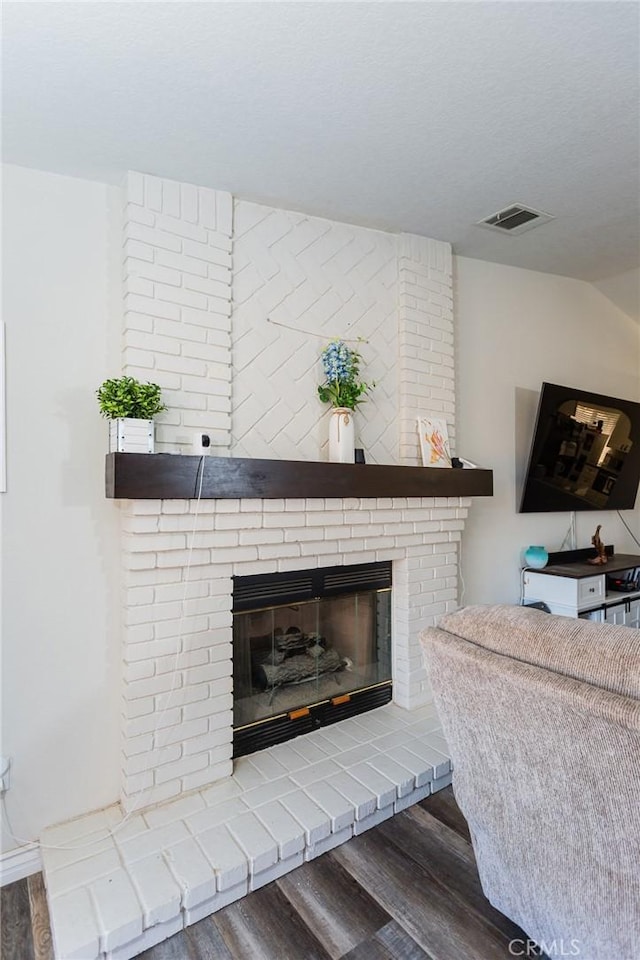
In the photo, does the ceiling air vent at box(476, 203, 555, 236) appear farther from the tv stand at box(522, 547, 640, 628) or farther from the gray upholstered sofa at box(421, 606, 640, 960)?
the gray upholstered sofa at box(421, 606, 640, 960)

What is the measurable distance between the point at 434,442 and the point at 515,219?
121 cm

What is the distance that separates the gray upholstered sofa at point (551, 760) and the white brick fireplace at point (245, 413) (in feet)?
3.33

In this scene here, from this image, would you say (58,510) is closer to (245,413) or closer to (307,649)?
(245,413)

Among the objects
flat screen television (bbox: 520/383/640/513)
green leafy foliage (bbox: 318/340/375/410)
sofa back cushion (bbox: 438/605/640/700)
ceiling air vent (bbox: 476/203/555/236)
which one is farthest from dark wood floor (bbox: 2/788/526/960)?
ceiling air vent (bbox: 476/203/555/236)

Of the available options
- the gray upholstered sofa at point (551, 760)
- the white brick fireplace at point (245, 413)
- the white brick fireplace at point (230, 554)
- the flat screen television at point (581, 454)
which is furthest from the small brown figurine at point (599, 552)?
the gray upholstered sofa at point (551, 760)

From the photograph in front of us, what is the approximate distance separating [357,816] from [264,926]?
0.46 metres

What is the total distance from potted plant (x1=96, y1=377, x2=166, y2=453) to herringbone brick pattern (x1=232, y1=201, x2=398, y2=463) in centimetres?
43

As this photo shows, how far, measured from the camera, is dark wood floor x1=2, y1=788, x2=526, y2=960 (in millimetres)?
1339

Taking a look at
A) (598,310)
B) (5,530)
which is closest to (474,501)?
(598,310)

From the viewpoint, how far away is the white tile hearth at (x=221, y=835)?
136 cm


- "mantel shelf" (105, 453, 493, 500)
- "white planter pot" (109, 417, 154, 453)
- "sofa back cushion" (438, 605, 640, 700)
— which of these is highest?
"white planter pot" (109, 417, 154, 453)

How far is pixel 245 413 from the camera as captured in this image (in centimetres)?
212

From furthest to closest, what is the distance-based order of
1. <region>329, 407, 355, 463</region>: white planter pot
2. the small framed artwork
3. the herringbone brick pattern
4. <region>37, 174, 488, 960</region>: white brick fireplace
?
the small framed artwork
<region>329, 407, 355, 463</region>: white planter pot
the herringbone brick pattern
<region>37, 174, 488, 960</region>: white brick fireplace

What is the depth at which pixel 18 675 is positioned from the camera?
1.70m
